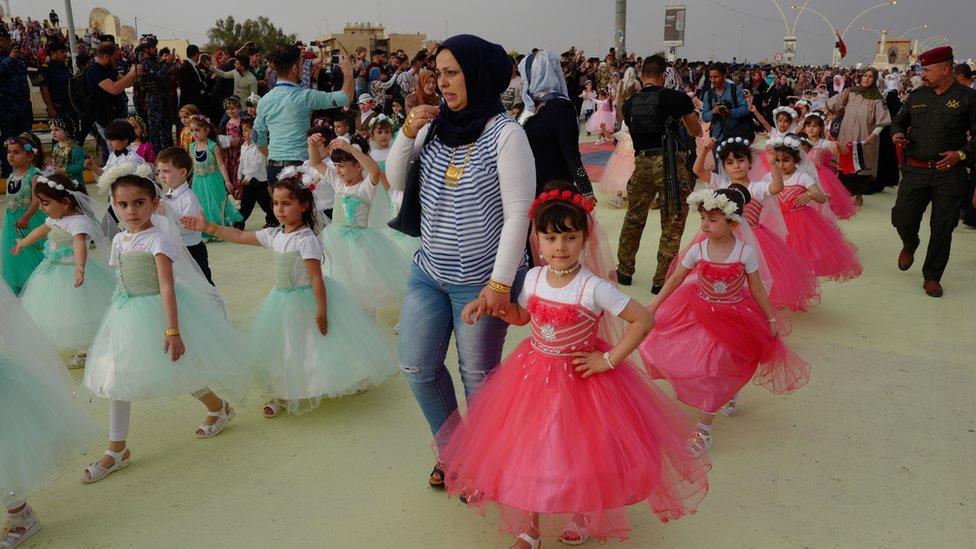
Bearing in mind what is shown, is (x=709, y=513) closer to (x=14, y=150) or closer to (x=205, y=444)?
(x=205, y=444)

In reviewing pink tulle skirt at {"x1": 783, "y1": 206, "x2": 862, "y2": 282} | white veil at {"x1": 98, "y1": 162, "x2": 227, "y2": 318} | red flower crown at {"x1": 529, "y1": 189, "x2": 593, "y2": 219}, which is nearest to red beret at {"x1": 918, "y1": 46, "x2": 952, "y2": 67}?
pink tulle skirt at {"x1": 783, "y1": 206, "x2": 862, "y2": 282}

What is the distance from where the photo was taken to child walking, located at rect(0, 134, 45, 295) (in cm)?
588

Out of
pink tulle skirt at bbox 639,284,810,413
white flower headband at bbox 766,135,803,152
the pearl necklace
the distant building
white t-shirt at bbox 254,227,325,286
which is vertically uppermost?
the distant building

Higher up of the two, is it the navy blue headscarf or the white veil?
the navy blue headscarf

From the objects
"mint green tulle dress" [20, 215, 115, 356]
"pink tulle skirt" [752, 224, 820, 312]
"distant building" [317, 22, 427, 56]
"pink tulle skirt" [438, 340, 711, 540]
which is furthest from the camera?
"distant building" [317, 22, 427, 56]

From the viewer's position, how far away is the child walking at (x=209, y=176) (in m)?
8.30

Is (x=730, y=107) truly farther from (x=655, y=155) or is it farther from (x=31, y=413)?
(x=31, y=413)

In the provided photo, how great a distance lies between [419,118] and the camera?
115 inches

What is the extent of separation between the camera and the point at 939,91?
6148 millimetres

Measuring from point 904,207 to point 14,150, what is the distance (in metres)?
8.18

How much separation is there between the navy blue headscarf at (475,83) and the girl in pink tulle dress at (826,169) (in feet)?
22.0

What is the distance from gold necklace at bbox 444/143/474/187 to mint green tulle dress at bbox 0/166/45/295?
4.77 metres

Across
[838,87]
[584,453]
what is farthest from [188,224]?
[838,87]

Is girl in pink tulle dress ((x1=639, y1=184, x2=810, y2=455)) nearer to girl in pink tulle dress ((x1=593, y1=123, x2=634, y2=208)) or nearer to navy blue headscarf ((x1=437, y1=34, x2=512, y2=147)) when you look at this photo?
navy blue headscarf ((x1=437, y1=34, x2=512, y2=147))
